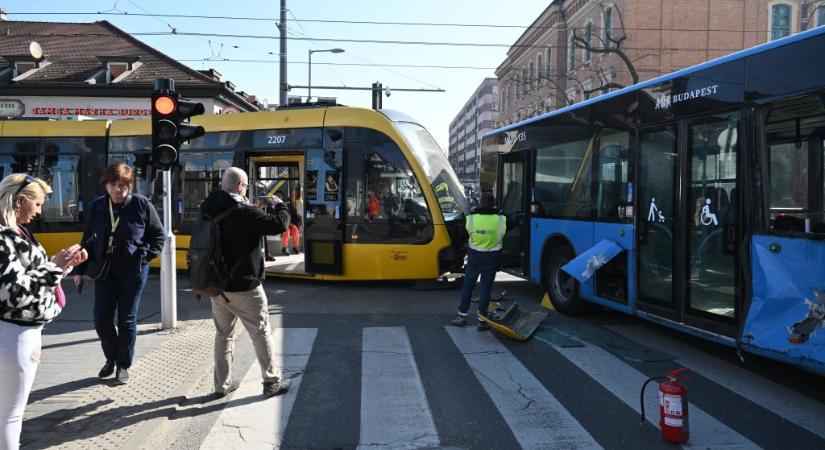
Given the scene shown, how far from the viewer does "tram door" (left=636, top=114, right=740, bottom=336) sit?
5520 mm

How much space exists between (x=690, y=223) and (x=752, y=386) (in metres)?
1.64

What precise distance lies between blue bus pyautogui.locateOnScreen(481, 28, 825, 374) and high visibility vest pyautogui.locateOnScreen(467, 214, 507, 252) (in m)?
0.95

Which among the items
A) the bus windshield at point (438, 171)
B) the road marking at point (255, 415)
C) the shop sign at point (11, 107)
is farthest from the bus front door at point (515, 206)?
the shop sign at point (11, 107)

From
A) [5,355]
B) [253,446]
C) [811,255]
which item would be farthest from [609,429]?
[5,355]

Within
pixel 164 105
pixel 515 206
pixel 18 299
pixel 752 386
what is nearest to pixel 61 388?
pixel 18 299

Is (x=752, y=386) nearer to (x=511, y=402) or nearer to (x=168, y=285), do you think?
(x=511, y=402)

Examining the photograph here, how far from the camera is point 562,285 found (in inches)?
333

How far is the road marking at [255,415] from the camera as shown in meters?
4.01

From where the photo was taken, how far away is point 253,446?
3.94m

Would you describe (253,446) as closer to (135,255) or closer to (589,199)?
(135,255)

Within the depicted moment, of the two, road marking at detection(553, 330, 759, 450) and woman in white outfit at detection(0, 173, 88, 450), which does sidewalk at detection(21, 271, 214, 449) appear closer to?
woman in white outfit at detection(0, 173, 88, 450)

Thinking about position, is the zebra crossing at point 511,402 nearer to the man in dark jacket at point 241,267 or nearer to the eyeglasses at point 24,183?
the man in dark jacket at point 241,267

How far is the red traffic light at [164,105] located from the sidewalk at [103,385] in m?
2.52

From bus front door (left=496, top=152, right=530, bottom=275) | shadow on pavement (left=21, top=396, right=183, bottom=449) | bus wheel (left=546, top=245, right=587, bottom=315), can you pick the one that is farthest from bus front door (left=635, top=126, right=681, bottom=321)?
shadow on pavement (left=21, top=396, right=183, bottom=449)
